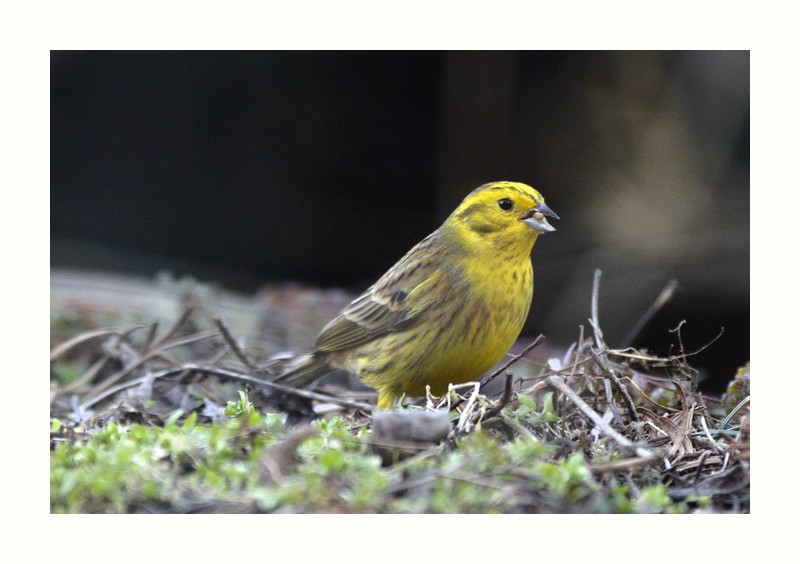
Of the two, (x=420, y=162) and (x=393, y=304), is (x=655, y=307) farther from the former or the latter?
(x=420, y=162)

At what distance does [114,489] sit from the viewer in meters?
2.98

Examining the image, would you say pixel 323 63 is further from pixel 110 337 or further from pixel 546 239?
pixel 546 239

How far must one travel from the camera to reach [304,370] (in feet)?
15.5

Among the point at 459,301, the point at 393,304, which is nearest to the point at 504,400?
the point at 459,301

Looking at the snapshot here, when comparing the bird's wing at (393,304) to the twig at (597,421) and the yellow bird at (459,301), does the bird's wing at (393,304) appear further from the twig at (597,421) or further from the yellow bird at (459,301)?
the twig at (597,421)

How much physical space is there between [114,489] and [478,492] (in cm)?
111

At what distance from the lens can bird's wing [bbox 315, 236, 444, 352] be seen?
4.29 m

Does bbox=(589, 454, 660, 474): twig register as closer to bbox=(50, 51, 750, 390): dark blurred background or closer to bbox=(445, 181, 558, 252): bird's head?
bbox=(445, 181, 558, 252): bird's head

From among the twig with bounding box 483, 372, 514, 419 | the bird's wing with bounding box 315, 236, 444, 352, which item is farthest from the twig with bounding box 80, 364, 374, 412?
the twig with bounding box 483, 372, 514, 419

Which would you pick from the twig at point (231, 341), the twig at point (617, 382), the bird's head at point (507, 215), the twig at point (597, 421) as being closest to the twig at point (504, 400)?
the twig at point (597, 421)

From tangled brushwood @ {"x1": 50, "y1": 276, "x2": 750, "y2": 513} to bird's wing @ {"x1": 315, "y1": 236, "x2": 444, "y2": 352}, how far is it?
0.46 metres

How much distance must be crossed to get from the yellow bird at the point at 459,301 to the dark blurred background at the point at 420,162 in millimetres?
779

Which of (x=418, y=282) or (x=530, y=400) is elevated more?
(x=418, y=282)

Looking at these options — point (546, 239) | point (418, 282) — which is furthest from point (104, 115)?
point (546, 239)
